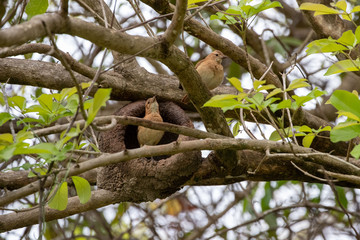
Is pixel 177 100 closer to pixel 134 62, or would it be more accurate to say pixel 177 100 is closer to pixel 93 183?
pixel 134 62

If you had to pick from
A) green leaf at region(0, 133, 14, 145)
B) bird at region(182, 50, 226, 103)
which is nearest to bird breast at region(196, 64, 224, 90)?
bird at region(182, 50, 226, 103)

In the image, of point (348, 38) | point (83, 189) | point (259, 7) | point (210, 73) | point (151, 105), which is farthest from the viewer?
point (210, 73)

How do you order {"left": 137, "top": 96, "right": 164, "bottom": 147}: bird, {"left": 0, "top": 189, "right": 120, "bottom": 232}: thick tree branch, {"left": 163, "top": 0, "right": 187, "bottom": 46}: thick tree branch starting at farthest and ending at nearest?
{"left": 137, "top": 96, "right": 164, "bottom": 147}: bird < {"left": 0, "top": 189, "right": 120, "bottom": 232}: thick tree branch < {"left": 163, "top": 0, "right": 187, "bottom": 46}: thick tree branch

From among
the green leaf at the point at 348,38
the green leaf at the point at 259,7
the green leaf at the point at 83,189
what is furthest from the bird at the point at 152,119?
the green leaf at the point at 348,38

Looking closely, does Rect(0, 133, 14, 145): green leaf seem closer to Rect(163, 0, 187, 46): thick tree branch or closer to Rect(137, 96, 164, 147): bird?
Rect(163, 0, 187, 46): thick tree branch

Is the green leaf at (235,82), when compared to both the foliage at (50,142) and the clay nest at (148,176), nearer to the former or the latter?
the foliage at (50,142)

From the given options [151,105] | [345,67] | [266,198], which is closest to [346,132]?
[345,67]

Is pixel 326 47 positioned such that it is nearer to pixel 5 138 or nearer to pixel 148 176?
pixel 148 176

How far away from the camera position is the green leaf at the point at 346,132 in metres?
2.71

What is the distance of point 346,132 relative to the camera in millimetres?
2742

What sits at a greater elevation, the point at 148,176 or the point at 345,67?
the point at 148,176

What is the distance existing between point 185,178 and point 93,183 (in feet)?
4.31

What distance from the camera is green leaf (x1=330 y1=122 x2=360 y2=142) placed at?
2.71 m

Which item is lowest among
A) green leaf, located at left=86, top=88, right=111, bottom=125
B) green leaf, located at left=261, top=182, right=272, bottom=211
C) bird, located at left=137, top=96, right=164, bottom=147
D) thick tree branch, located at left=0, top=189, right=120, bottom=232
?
green leaf, located at left=86, top=88, right=111, bottom=125
